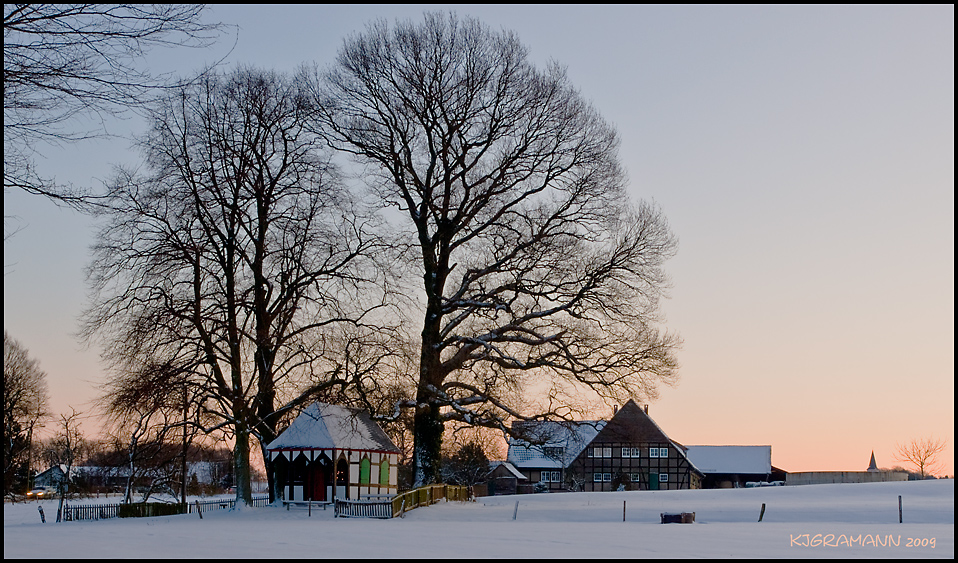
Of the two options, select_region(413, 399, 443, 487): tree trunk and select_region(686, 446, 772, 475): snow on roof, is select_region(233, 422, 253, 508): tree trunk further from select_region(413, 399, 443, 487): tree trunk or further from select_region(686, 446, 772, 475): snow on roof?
select_region(686, 446, 772, 475): snow on roof

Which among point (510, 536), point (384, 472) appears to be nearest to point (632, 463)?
point (384, 472)

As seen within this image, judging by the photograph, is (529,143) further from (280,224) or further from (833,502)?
(833,502)

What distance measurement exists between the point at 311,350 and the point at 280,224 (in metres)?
4.48

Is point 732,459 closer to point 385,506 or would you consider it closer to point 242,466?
point 242,466

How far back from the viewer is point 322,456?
96.7ft

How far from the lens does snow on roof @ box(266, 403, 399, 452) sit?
29.6 m

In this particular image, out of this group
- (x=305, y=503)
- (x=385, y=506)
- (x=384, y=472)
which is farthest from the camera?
(x=384, y=472)

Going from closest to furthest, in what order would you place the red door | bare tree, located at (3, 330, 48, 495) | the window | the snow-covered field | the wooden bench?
the snow-covered field
the wooden bench
the red door
the window
bare tree, located at (3, 330, 48, 495)

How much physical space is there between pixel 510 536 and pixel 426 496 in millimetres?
12984

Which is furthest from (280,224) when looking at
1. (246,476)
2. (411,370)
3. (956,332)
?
(956,332)

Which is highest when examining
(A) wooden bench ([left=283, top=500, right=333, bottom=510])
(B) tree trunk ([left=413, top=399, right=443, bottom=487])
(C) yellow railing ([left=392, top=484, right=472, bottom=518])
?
(B) tree trunk ([left=413, top=399, right=443, bottom=487])

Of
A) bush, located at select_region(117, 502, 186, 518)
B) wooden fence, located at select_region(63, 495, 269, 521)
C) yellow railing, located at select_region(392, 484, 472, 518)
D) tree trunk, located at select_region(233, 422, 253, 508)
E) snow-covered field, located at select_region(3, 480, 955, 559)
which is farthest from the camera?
wooden fence, located at select_region(63, 495, 269, 521)

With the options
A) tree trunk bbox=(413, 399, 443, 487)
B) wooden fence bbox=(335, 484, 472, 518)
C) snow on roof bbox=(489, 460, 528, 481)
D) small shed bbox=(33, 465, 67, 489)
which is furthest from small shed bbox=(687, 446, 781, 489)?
small shed bbox=(33, 465, 67, 489)

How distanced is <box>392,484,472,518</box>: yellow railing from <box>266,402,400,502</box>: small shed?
2.83 meters
